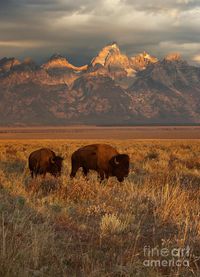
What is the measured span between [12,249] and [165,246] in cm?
246

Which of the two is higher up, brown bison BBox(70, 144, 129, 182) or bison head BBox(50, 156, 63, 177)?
brown bison BBox(70, 144, 129, 182)

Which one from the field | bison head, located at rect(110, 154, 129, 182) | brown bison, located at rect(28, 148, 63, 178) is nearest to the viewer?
the field

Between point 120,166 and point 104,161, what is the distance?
0.71 meters

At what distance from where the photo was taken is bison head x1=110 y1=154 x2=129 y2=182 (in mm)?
16844

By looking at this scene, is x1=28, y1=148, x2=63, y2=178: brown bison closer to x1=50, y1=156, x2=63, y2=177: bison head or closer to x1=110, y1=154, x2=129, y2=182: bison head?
x1=50, y1=156, x2=63, y2=177: bison head

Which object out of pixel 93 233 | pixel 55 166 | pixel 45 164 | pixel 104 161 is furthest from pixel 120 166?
pixel 93 233

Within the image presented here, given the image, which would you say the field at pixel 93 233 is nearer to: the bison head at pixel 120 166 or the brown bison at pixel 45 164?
the bison head at pixel 120 166

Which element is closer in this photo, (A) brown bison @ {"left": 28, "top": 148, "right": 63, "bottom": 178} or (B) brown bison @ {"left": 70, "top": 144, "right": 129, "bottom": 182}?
(B) brown bison @ {"left": 70, "top": 144, "right": 129, "bottom": 182}

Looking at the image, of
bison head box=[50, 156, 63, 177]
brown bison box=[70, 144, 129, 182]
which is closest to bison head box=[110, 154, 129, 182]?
brown bison box=[70, 144, 129, 182]

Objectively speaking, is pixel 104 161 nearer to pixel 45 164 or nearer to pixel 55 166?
pixel 55 166

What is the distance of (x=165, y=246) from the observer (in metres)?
7.91

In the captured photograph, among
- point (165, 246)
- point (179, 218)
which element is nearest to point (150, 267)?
point (165, 246)

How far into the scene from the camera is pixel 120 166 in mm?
16875

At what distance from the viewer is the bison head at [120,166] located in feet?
55.3
